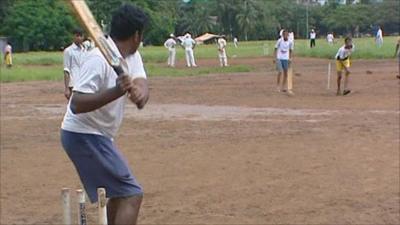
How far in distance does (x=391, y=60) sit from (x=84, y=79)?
129ft

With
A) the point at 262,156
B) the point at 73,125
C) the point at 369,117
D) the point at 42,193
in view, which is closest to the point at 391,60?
the point at 369,117

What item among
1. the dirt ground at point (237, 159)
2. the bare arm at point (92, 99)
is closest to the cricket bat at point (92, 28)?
the bare arm at point (92, 99)

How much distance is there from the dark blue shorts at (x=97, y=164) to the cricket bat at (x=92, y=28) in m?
1.21

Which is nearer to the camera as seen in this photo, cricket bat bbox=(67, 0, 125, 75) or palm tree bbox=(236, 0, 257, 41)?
cricket bat bbox=(67, 0, 125, 75)

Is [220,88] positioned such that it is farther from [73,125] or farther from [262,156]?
[73,125]

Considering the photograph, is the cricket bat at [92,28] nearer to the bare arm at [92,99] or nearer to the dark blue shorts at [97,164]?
the bare arm at [92,99]

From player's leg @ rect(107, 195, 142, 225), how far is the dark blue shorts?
5 centimetres

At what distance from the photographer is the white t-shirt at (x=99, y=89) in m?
4.99

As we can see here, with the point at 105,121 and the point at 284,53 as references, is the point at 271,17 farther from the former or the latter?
the point at 105,121

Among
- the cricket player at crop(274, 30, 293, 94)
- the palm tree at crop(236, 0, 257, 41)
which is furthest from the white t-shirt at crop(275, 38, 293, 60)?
the palm tree at crop(236, 0, 257, 41)

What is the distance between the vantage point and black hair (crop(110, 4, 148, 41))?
5.18 m

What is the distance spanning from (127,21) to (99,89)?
1.61 ft

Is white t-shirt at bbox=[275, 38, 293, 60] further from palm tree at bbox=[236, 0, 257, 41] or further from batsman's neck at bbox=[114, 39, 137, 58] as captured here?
palm tree at bbox=[236, 0, 257, 41]

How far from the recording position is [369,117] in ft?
58.1
